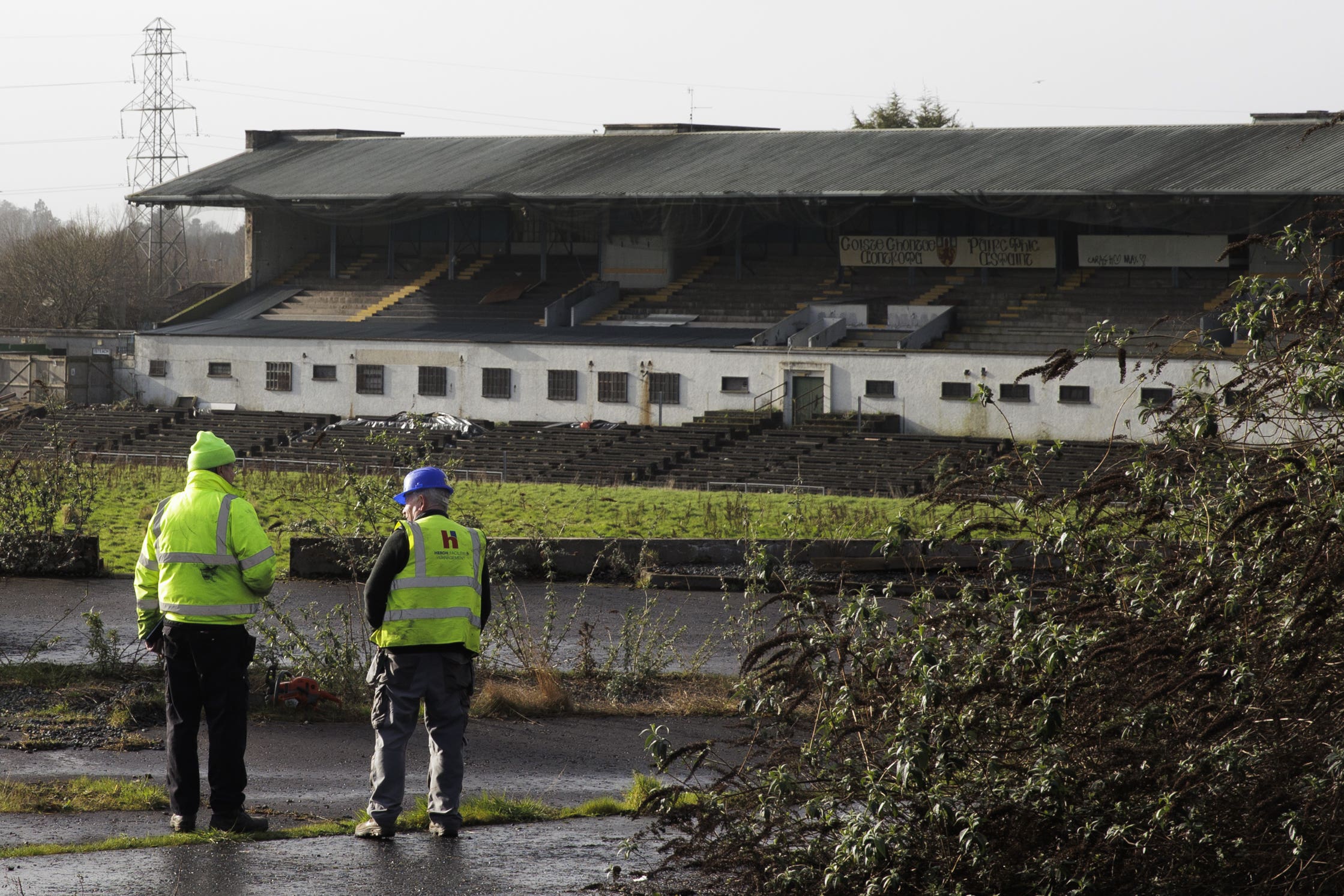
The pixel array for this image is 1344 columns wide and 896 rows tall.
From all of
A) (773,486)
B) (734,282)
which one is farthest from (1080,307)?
(773,486)

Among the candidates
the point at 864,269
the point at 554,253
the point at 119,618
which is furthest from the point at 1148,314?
the point at 119,618

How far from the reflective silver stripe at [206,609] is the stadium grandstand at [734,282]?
90.1ft

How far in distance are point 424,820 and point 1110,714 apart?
4119 mm

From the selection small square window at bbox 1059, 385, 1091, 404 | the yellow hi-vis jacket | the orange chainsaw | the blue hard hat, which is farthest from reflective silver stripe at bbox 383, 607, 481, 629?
small square window at bbox 1059, 385, 1091, 404

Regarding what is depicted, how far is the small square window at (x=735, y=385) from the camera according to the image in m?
45.2

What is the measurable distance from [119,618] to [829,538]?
8.91m

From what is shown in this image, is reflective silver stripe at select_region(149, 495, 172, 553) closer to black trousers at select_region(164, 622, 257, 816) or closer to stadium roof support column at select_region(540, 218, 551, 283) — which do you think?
black trousers at select_region(164, 622, 257, 816)

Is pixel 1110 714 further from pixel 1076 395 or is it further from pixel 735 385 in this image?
pixel 735 385

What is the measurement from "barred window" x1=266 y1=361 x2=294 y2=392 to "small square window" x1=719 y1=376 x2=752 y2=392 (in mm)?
14183

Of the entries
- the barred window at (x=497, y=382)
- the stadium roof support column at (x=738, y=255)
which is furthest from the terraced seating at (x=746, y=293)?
the barred window at (x=497, y=382)

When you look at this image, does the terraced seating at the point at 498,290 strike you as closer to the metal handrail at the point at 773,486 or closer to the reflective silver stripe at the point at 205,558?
the metal handrail at the point at 773,486

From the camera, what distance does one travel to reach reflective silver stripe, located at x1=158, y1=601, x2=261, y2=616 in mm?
9148

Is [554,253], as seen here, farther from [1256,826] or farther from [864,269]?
[1256,826]

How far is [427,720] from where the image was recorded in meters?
9.09
